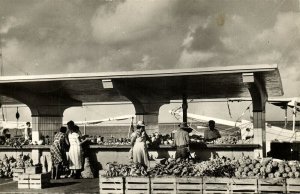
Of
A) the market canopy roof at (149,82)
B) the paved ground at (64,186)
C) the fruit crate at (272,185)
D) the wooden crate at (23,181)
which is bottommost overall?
the paved ground at (64,186)

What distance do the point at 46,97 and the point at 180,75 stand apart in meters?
6.72

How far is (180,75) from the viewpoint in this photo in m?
11.6

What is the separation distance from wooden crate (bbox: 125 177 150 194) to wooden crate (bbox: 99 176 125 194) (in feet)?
0.41

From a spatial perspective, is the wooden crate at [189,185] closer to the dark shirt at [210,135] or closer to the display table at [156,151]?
the display table at [156,151]

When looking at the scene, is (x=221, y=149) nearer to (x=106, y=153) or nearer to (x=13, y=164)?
(x=106, y=153)

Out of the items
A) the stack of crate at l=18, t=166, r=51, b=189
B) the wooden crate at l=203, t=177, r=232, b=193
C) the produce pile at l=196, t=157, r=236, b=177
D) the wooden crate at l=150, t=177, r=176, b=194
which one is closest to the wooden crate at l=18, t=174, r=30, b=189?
the stack of crate at l=18, t=166, r=51, b=189

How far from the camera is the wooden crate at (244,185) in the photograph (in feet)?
28.2

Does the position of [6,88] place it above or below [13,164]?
above

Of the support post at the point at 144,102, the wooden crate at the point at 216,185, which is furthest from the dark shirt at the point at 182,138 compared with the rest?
the wooden crate at the point at 216,185

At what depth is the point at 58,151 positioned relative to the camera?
11.8 metres

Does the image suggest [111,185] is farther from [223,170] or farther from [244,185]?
[244,185]

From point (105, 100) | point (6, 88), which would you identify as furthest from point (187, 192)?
point (105, 100)

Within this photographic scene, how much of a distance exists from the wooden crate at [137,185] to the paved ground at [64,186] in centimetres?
89

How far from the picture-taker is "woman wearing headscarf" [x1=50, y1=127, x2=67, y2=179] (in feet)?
38.7
